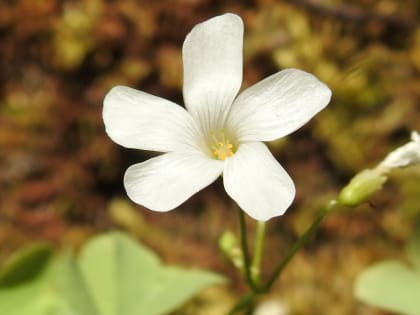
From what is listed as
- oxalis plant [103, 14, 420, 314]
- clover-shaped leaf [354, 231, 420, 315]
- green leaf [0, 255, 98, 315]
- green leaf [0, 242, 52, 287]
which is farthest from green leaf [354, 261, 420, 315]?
green leaf [0, 242, 52, 287]

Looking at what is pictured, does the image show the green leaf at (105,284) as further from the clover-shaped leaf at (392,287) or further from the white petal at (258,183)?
the white petal at (258,183)

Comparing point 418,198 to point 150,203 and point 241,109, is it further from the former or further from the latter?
point 150,203

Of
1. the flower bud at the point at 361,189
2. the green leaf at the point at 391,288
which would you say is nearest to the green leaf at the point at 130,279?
the green leaf at the point at 391,288

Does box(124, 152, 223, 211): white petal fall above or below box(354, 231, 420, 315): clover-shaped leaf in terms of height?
above

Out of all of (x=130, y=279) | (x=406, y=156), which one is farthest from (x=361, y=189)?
(x=130, y=279)

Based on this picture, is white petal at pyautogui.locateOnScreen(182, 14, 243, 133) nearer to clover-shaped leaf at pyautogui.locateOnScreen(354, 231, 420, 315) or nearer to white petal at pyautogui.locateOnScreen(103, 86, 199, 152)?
white petal at pyautogui.locateOnScreen(103, 86, 199, 152)

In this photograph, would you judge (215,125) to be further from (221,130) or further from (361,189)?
(361,189)
